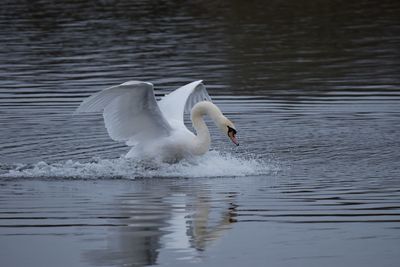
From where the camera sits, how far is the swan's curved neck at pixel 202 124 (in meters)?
13.7

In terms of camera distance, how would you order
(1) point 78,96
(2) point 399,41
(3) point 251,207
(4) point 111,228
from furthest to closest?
(2) point 399,41 < (1) point 78,96 < (3) point 251,207 < (4) point 111,228

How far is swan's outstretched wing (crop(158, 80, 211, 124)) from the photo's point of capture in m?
14.9

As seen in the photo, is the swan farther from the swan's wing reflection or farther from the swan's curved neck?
the swan's wing reflection

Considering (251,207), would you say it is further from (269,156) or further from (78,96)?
(78,96)

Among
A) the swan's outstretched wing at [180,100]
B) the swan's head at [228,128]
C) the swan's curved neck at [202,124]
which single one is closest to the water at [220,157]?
the swan's curved neck at [202,124]

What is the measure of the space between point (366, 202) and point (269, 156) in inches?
110

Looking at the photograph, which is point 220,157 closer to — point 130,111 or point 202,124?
point 202,124

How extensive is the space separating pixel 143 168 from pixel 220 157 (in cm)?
94

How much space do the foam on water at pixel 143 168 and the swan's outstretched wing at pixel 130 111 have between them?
1.34ft

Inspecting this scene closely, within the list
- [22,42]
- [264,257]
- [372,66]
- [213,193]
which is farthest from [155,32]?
[264,257]

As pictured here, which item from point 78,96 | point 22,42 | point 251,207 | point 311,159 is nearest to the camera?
point 251,207

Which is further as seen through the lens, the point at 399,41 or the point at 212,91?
the point at 399,41

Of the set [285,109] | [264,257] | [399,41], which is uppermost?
[399,41]

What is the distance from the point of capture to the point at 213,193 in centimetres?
1216
